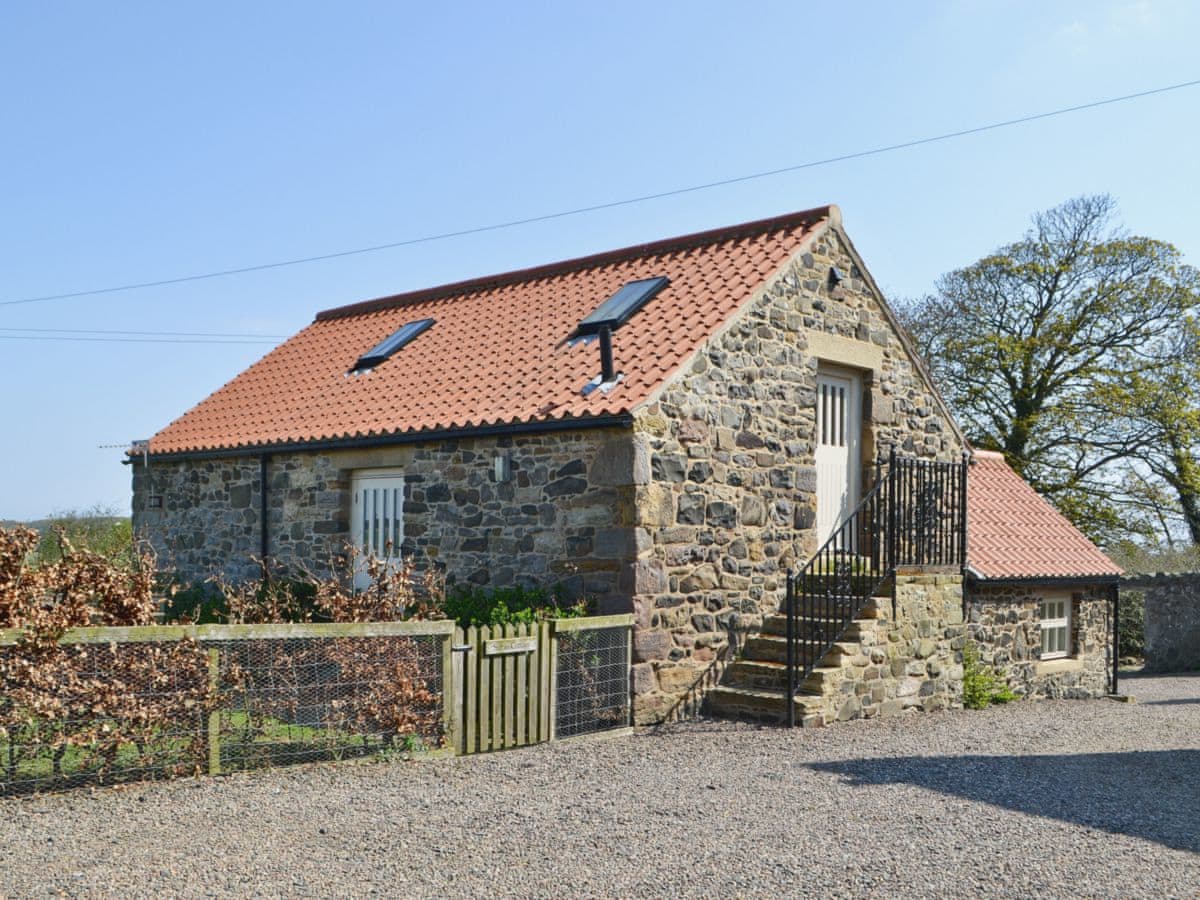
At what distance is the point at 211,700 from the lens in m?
7.76

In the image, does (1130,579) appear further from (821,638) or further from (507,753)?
(507,753)

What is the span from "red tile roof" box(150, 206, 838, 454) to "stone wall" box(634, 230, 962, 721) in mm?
384

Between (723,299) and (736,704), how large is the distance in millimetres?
4161

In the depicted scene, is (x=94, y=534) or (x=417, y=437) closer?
(x=417, y=437)

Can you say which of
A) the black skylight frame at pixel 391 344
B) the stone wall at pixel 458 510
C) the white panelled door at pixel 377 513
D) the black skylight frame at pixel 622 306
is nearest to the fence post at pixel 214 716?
the stone wall at pixel 458 510

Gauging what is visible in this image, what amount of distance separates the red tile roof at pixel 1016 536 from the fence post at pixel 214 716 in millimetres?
9763

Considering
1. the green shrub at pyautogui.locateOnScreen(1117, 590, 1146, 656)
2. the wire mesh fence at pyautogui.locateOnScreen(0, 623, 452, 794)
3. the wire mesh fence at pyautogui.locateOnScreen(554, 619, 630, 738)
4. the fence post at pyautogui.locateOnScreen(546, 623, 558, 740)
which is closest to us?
the wire mesh fence at pyautogui.locateOnScreen(0, 623, 452, 794)

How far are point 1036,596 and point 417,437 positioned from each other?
8.81m

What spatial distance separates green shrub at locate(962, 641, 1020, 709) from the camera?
1351cm

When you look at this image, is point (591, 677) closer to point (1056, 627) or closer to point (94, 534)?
point (1056, 627)

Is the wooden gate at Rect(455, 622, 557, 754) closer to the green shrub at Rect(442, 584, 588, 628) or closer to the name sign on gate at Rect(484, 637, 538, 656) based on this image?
the name sign on gate at Rect(484, 637, 538, 656)

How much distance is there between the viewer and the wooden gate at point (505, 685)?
8945 millimetres

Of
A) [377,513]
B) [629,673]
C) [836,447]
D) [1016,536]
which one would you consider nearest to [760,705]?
[629,673]

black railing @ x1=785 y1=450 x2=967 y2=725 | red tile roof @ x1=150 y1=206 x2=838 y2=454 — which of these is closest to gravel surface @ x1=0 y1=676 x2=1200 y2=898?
black railing @ x1=785 y1=450 x2=967 y2=725
